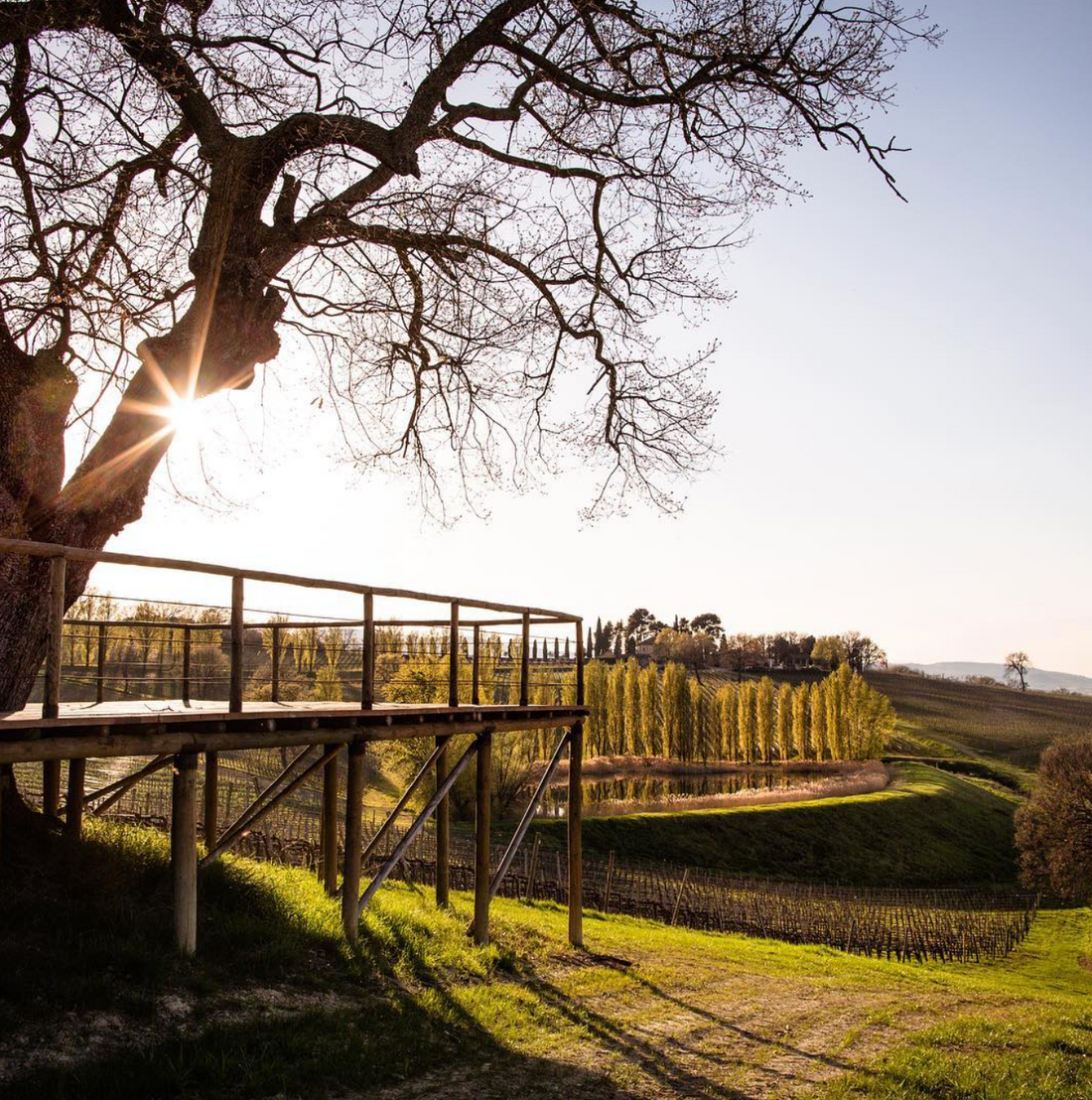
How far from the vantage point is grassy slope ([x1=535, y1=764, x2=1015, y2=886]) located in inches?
1756

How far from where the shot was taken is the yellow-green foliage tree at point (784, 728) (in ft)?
286

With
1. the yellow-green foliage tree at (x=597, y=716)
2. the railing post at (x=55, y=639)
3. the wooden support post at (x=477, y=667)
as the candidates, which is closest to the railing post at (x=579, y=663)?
the wooden support post at (x=477, y=667)

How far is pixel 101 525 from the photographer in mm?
10516

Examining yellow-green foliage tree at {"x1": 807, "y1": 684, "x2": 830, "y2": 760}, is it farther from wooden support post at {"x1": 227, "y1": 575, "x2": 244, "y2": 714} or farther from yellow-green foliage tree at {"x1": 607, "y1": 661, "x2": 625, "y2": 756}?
wooden support post at {"x1": 227, "y1": 575, "x2": 244, "y2": 714}

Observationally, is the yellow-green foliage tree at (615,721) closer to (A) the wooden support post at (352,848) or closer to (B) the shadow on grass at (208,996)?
(B) the shadow on grass at (208,996)

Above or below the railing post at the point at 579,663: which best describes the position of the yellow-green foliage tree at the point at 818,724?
below

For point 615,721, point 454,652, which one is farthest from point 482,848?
point 615,721

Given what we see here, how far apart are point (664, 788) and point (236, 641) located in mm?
65509

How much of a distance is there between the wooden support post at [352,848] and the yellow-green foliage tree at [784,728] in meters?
80.3

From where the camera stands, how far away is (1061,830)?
45.6 metres

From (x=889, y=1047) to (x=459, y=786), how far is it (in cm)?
3518

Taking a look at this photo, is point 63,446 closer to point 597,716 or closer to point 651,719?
point 651,719

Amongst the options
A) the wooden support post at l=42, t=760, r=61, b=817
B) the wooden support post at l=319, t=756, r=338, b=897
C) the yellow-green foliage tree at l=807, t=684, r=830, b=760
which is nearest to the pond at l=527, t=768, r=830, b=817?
the yellow-green foliage tree at l=807, t=684, r=830, b=760

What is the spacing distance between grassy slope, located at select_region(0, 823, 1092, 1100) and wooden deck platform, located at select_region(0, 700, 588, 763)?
64.7 inches
